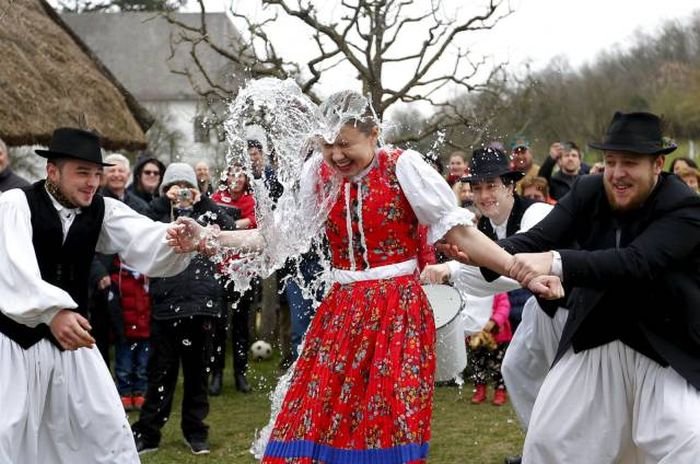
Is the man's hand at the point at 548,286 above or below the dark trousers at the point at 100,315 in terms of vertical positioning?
above

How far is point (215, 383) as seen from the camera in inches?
397

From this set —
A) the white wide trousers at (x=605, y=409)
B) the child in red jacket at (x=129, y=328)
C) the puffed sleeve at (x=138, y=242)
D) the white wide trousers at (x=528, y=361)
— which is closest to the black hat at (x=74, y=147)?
the puffed sleeve at (x=138, y=242)

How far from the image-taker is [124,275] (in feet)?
31.2

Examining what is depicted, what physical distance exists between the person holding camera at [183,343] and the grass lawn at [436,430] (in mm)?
187

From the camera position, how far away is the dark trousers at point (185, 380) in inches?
307

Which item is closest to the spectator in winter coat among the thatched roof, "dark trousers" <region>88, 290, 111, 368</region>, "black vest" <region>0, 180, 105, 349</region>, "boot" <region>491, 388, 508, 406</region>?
"dark trousers" <region>88, 290, 111, 368</region>

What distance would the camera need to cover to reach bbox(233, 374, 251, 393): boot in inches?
400

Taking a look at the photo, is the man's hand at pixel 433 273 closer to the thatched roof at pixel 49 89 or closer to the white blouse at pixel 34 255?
the white blouse at pixel 34 255

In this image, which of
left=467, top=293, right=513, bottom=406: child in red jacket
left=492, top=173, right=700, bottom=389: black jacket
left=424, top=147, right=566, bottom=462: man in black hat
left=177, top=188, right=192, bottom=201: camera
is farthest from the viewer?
left=467, top=293, right=513, bottom=406: child in red jacket

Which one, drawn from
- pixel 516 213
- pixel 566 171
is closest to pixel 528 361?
pixel 516 213

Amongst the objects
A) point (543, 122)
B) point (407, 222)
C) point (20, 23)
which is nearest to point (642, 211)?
point (407, 222)

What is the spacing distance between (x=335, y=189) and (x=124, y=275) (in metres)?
4.90

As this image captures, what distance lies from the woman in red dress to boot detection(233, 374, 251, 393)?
5.28m

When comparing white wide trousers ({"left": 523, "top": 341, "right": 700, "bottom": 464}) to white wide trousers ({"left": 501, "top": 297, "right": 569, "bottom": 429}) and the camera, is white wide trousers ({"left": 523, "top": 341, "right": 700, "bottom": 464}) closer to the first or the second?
Result: white wide trousers ({"left": 501, "top": 297, "right": 569, "bottom": 429})
